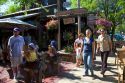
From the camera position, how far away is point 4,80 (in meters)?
12.1

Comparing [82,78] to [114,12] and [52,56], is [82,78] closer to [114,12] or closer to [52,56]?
[52,56]

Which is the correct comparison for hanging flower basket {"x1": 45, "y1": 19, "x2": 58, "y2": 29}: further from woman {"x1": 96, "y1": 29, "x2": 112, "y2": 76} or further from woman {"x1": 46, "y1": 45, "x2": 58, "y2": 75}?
woman {"x1": 96, "y1": 29, "x2": 112, "y2": 76}

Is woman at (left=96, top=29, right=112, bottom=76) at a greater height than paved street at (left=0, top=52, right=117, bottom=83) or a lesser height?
greater

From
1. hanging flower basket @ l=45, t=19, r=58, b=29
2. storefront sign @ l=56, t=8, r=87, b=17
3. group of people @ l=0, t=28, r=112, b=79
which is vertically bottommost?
group of people @ l=0, t=28, r=112, b=79

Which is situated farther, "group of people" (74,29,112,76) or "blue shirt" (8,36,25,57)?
"group of people" (74,29,112,76)

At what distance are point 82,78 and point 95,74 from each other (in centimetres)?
87

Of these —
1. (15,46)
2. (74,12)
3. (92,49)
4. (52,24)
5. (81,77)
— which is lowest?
(81,77)

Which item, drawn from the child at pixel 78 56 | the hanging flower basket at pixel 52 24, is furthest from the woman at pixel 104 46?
the hanging flower basket at pixel 52 24

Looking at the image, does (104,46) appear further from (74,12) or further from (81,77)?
(74,12)

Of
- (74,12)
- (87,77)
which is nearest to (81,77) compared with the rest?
(87,77)

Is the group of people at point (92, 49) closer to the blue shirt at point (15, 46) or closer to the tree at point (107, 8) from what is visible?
the blue shirt at point (15, 46)

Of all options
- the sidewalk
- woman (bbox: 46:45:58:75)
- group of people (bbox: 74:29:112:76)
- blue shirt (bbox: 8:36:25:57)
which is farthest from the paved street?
blue shirt (bbox: 8:36:25:57)

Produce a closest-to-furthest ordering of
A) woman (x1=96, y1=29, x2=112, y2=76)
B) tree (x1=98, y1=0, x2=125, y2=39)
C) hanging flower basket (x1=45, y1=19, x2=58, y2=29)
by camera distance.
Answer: woman (x1=96, y1=29, x2=112, y2=76) → hanging flower basket (x1=45, y1=19, x2=58, y2=29) → tree (x1=98, y1=0, x2=125, y2=39)

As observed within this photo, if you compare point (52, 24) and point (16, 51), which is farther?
point (52, 24)
